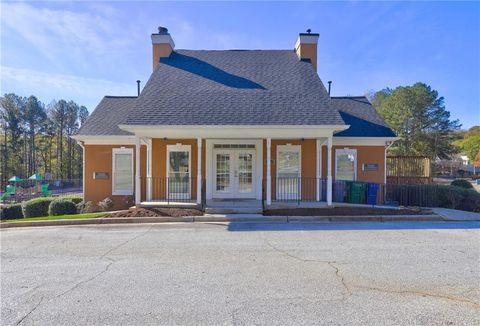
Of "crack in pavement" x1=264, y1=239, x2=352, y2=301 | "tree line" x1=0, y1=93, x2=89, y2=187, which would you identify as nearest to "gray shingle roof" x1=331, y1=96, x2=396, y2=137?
"crack in pavement" x1=264, y1=239, x2=352, y2=301

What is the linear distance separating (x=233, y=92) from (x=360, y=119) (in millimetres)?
6727

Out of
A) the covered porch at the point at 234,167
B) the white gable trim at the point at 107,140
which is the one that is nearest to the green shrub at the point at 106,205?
the covered porch at the point at 234,167

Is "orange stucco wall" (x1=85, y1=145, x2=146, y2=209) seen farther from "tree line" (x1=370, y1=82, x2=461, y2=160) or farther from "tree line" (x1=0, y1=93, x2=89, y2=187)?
"tree line" (x1=0, y1=93, x2=89, y2=187)

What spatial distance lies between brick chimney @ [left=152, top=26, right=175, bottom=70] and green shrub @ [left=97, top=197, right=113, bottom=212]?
25.1ft

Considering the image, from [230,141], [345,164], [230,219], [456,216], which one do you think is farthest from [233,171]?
[456,216]

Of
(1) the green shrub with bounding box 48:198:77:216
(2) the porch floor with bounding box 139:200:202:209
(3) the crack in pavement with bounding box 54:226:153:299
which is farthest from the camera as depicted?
(1) the green shrub with bounding box 48:198:77:216

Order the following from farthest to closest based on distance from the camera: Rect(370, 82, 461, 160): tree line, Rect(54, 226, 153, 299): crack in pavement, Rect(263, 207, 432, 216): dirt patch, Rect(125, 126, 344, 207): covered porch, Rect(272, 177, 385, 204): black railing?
Rect(370, 82, 461, 160): tree line
Rect(125, 126, 344, 207): covered porch
Rect(272, 177, 385, 204): black railing
Rect(263, 207, 432, 216): dirt patch
Rect(54, 226, 153, 299): crack in pavement

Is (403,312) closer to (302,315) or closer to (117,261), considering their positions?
(302,315)

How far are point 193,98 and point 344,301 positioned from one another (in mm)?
10848

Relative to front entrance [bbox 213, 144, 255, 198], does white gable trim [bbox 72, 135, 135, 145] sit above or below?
above

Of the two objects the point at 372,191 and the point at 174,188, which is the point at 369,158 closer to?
the point at 372,191

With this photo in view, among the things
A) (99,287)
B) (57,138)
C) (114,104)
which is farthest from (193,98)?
(57,138)

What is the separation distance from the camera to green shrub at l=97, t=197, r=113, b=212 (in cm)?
1422

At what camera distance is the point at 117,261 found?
19.9 ft
